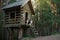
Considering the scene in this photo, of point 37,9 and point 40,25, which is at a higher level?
point 37,9

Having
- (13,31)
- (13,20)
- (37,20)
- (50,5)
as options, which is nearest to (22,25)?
(13,20)

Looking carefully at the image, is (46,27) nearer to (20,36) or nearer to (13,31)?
(13,31)

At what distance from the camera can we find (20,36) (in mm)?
25875

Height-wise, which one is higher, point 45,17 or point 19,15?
point 19,15

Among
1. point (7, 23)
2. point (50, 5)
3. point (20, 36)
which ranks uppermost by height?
point (50, 5)

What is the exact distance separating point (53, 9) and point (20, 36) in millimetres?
12925

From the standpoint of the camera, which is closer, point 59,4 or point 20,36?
point 20,36

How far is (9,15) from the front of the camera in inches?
1034

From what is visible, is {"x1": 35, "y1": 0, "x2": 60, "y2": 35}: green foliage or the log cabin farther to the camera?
{"x1": 35, "y1": 0, "x2": 60, "y2": 35}: green foliage

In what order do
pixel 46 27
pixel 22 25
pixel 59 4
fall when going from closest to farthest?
pixel 22 25
pixel 59 4
pixel 46 27

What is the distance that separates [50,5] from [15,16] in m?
11.8

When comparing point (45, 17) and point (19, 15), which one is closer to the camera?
point (19, 15)

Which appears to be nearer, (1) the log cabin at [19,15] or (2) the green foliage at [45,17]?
(1) the log cabin at [19,15]

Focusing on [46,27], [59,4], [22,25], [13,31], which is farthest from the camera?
[46,27]
